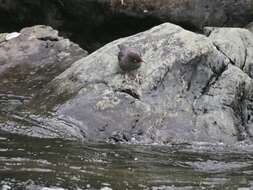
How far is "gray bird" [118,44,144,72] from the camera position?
778cm

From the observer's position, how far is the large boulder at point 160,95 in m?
7.09

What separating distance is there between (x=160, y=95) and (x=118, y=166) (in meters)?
2.26

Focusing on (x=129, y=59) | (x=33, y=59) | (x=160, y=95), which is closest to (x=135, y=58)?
(x=129, y=59)

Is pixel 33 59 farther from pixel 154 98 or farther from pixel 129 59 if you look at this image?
pixel 154 98

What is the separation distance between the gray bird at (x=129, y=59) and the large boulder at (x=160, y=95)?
0.10 metres

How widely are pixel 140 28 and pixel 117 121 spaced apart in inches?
191

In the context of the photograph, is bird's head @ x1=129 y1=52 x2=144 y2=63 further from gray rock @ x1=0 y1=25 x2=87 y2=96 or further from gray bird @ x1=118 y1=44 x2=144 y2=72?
gray rock @ x1=0 y1=25 x2=87 y2=96

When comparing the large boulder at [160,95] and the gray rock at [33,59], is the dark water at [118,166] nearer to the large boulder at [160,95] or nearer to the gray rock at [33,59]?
the large boulder at [160,95]

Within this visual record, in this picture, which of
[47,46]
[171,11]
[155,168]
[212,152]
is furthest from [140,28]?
[155,168]

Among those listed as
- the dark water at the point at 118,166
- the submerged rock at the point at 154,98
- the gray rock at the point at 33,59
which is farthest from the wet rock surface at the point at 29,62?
the dark water at the point at 118,166

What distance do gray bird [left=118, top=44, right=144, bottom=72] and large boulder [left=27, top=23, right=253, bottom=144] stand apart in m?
0.10

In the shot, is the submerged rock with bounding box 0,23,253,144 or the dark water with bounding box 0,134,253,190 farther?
the submerged rock with bounding box 0,23,253,144

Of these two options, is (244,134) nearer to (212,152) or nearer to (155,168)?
(212,152)

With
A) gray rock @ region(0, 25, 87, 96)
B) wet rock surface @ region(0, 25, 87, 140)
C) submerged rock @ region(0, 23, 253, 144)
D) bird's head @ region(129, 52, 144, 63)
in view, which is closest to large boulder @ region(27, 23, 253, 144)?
submerged rock @ region(0, 23, 253, 144)
